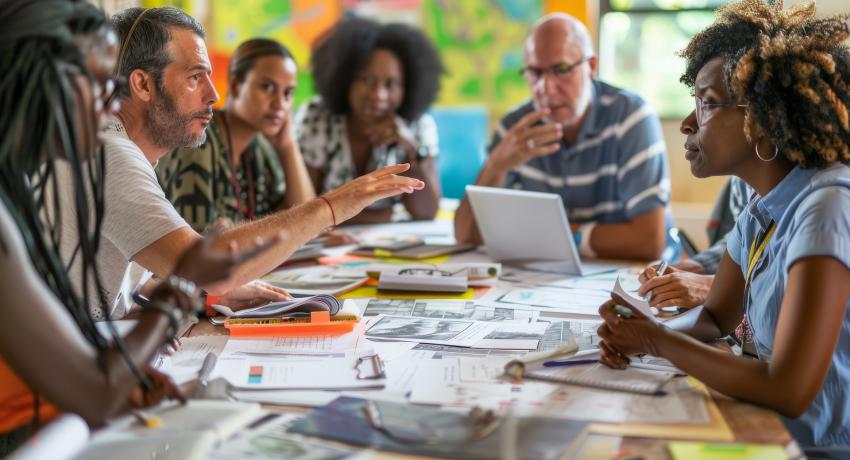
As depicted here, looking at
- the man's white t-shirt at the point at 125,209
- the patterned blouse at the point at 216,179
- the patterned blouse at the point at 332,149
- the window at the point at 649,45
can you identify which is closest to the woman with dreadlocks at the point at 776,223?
the man's white t-shirt at the point at 125,209

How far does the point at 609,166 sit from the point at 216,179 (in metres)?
1.31

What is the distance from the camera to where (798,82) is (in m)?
1.51

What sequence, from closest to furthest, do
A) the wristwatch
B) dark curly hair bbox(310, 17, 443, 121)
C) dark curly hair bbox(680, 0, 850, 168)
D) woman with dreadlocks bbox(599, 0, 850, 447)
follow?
1. woman with dreadlocks bbox(599, 0, 850, 447)
2. dark curly hair bbox(680, 0, 850, 168)
3. the wristwatch
4. dark curly hair bbox(310, 17, 443, 121)

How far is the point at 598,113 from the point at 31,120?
84.8 inches

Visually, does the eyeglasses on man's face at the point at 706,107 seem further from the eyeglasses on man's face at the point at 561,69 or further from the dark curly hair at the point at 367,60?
the dark curly hair at the point at 367,60

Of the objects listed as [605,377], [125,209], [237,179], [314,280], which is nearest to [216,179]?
[237,179]

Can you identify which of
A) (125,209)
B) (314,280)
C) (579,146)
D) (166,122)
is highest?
(166,122)

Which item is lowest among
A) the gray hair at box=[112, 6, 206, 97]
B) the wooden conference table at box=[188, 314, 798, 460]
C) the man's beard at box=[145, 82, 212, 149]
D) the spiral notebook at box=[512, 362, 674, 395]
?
the spiral notebook at box=[512, 362, 674, 395]

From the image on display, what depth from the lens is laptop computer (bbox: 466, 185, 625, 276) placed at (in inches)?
93.4

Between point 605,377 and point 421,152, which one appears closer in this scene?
point 605,377

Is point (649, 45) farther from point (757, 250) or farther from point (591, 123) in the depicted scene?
point (757, 250)

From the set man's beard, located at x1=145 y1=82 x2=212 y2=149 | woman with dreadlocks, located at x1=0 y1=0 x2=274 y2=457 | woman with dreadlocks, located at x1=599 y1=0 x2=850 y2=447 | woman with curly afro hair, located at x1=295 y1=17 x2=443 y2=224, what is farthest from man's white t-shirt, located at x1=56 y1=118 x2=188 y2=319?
woman with curly afro hair, located at x1=295 y1=17 x2=443 y2=224

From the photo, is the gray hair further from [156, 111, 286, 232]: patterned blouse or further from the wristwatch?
the wristwatch

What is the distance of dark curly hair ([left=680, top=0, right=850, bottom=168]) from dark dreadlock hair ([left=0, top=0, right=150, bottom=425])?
43.4 inches
